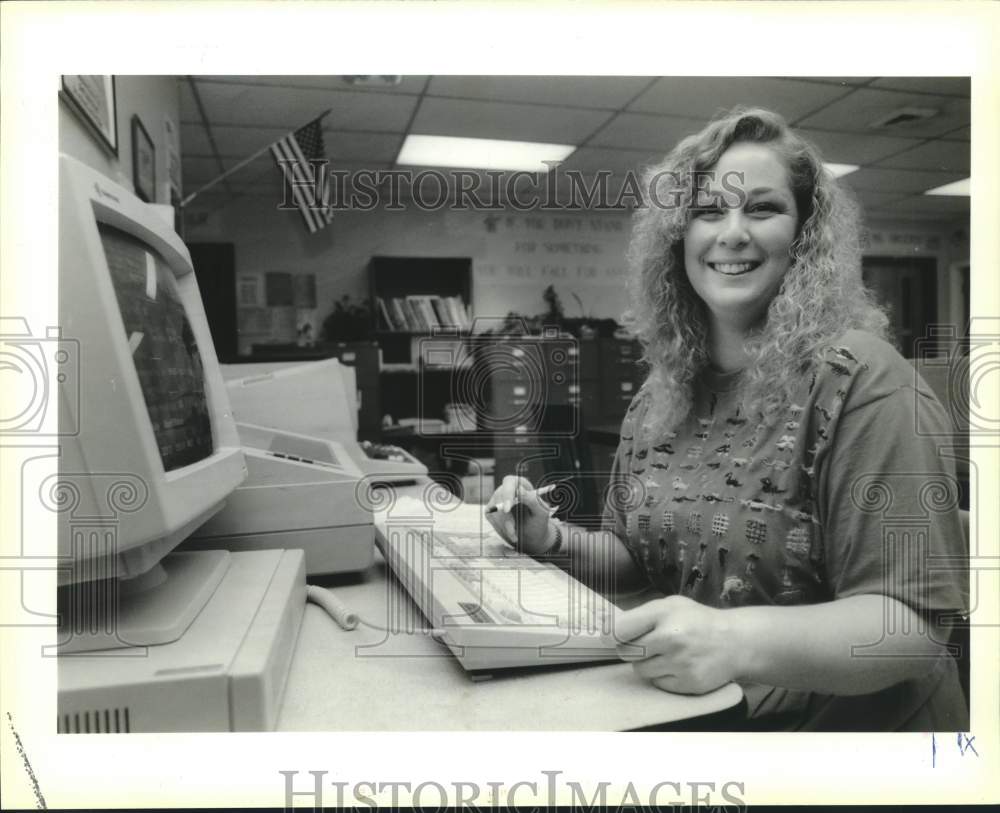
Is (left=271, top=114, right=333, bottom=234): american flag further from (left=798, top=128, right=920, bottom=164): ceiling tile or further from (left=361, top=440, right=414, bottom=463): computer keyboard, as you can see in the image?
(left=798, top=128, right=920, bottom=164): ceiling tile

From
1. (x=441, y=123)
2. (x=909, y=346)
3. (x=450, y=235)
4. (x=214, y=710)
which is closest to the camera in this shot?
(x=214, y=710)

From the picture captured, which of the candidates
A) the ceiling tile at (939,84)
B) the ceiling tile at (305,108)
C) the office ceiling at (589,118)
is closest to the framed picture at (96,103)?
the office ceiling at (589,118)

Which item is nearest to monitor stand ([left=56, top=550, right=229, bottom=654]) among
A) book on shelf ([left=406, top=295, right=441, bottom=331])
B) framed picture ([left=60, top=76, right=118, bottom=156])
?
framed picture ([left=60, top=76, right=118, bottom=156])

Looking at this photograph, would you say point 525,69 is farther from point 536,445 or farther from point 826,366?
point 536,445

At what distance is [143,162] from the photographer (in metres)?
1.77

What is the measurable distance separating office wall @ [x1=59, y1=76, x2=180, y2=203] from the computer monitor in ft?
1.63

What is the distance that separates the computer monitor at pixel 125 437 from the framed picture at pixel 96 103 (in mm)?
452

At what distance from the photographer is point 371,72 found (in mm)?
792

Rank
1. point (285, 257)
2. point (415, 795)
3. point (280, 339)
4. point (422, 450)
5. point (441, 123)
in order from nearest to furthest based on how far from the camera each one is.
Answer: point (415, 795), point (422, 450), point (441, 123), point (280, 339), point (285, 257)

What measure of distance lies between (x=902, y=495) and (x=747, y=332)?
0.34 meters

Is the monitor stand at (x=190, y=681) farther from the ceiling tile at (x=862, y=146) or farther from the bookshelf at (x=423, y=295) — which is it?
the ceiling tile at (x=862, y=146)

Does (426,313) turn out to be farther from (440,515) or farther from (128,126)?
(440,515)

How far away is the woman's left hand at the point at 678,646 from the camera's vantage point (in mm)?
574

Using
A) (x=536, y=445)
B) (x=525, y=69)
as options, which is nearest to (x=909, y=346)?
(x=525, y=69)
